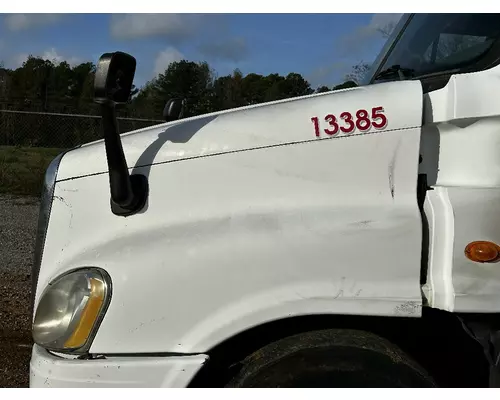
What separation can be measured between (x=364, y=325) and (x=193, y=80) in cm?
1189

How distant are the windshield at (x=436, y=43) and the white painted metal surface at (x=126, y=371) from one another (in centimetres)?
161

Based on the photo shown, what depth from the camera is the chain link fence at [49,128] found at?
37.3ft

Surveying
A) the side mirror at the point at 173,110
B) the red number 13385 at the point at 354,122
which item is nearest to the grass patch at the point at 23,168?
the side mirror at the point at 173,110

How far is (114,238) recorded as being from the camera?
195 cm

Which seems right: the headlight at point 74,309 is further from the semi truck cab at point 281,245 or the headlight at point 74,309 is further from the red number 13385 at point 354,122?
the red number 13385 at point 354,122

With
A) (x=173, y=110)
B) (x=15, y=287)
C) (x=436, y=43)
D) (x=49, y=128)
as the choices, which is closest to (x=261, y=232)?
(x=173, y=110)

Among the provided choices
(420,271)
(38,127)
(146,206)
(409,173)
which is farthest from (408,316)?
(38,127)

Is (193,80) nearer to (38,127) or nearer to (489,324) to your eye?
(38,127)

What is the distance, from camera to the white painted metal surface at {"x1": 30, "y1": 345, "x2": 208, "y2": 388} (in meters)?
1.90

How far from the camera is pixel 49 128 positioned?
1177cm

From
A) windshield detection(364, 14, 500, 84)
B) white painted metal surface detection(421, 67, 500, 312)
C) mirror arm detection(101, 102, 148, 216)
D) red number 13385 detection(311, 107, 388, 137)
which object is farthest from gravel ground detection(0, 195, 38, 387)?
windshield detection(364, 14, 500, 84)

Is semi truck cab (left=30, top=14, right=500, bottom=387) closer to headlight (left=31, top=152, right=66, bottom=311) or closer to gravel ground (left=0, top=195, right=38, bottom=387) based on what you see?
headlight (left=31, top=152, right=66, bottom=311)

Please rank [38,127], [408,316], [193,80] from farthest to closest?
[193,80]
[38,127]
[408,316]

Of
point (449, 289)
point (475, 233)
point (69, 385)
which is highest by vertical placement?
point (475, 233)
